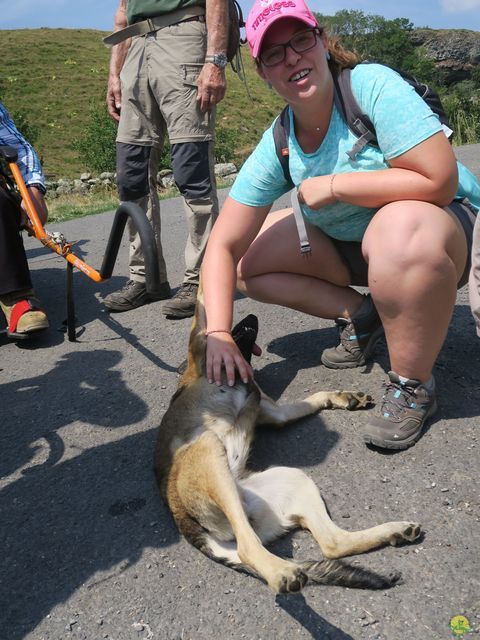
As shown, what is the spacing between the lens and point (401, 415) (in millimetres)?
2443

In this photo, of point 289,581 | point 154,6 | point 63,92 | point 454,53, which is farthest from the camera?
point 454,53

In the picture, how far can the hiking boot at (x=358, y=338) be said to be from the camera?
3.14 m

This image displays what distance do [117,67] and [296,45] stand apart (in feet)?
8.42

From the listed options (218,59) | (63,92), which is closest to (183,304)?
(218,59)

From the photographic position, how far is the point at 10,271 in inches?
167

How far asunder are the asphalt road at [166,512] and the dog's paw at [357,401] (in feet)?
0.17

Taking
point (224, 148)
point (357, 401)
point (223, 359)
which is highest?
point (223, 359)

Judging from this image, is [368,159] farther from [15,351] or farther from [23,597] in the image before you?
[15,351]

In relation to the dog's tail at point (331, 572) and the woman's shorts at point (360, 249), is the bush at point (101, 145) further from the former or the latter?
the dog's tail at point (331, 572)

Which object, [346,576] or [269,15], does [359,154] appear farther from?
[346,576]

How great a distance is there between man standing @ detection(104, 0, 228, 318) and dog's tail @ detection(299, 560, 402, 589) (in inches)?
100

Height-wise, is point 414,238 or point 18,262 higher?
point 414,238

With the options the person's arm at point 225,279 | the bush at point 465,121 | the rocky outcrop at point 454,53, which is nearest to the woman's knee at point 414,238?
the person's arm at point 225,279

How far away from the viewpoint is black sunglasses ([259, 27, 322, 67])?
2369 mm
